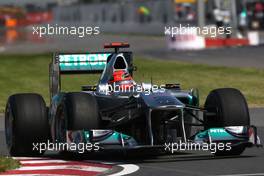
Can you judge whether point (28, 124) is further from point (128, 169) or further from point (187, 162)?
point (187, 162)

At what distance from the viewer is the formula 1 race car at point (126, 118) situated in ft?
42.8

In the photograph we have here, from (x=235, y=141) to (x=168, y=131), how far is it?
0.84 m

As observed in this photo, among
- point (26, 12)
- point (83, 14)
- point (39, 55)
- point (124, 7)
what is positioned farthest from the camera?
point (26, 12)

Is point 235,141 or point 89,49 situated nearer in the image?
point 235,141

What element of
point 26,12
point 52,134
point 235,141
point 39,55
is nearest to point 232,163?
point 235,141

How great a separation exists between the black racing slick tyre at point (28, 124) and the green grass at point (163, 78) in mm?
8576

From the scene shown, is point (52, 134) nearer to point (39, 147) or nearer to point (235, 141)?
point (39, 147)

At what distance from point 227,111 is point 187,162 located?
0.86 meters

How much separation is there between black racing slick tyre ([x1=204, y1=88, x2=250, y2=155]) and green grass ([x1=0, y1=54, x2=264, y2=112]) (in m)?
9.36

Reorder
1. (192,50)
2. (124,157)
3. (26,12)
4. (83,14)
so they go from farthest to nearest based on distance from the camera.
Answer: (26,12) → (83,14) → (192,50) → (124,157)

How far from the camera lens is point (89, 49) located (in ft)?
151

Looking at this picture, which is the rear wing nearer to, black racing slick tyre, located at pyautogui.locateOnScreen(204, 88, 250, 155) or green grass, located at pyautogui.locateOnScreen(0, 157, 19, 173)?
black racing slick tyre, located at pyautogui.locateOnScreen(204, 88, 250, 155)

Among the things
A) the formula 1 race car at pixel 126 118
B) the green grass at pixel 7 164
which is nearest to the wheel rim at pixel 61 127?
the formula 1 race car at pixel 126 118

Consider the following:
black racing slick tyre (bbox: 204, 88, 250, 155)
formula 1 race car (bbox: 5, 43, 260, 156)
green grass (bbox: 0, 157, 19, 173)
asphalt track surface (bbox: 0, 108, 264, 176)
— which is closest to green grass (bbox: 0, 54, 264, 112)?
formula 1 race car (bbox: 5, 43, 260, 156)
